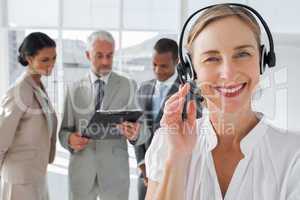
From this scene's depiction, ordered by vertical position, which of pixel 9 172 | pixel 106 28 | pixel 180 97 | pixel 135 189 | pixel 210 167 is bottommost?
pixel 135 189

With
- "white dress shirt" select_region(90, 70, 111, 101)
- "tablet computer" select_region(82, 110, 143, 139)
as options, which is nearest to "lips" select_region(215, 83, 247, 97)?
"tablet computer" select_region(82, 110, 143, 139)

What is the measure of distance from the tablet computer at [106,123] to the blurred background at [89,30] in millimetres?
219

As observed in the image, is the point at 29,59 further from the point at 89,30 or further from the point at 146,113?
the point at 146,113

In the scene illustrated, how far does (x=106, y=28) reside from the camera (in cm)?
282

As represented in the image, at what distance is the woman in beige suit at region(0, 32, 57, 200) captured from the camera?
7.48 ft

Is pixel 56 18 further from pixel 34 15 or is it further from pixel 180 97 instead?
pixel 180 97

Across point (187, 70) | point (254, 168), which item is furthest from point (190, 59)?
point (254, 168)

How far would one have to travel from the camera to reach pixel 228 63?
108 cm

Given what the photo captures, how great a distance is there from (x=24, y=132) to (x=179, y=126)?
1.47 m

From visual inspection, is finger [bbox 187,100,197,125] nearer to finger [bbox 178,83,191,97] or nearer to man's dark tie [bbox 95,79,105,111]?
finger [bbox 178,83,191,97]

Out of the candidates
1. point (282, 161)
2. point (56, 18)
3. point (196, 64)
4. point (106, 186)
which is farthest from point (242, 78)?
point (56, 18)

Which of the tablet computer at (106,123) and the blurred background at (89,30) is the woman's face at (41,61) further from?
the tablet computer at (106,123)

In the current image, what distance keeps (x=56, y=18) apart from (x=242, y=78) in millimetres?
2089

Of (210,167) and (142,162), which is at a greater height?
(210,167)
